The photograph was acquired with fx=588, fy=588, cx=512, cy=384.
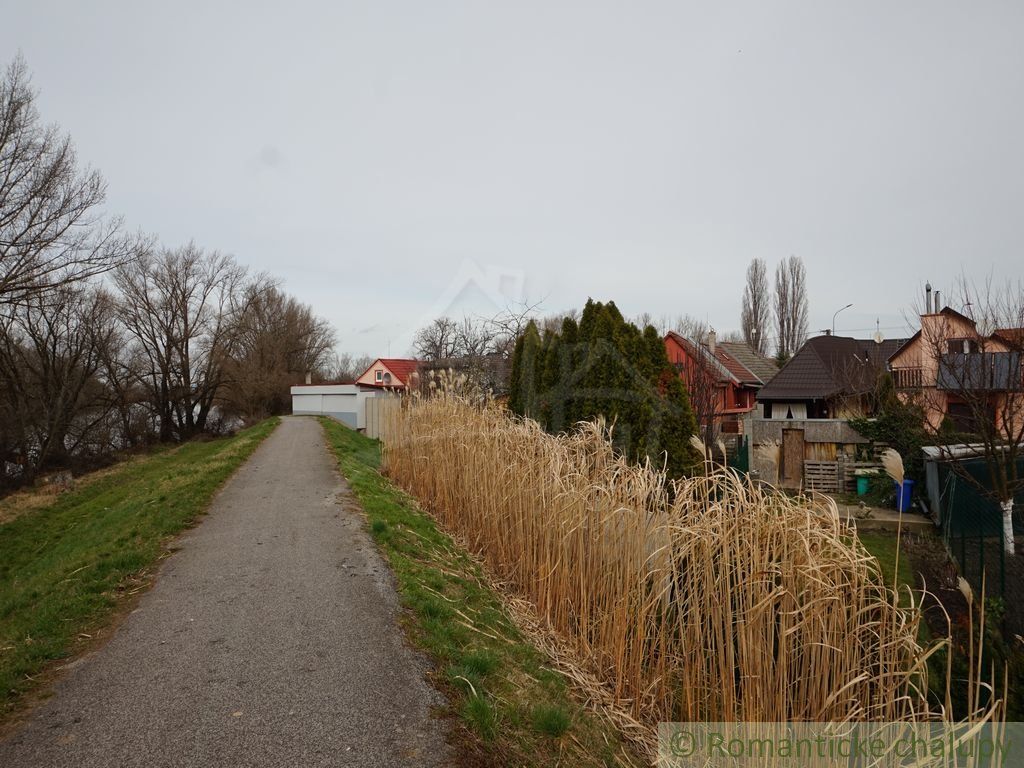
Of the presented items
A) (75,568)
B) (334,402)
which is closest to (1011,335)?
(75,568)

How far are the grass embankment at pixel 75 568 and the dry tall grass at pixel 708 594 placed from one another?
3.34m

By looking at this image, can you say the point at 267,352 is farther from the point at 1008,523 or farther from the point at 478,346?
the point at 1008,523

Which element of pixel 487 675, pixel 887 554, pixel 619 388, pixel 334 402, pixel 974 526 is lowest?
pixel 887 554

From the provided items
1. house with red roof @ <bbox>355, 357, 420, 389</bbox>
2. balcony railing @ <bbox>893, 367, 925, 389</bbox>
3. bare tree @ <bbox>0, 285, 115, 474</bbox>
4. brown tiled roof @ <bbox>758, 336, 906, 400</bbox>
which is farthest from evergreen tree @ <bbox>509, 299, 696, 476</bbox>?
house with red roof @ <bbox>355, 357, 420, 389</bbox>

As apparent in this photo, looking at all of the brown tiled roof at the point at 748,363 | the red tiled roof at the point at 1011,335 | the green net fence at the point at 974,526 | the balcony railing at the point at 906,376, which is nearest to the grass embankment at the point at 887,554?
the green net fence at the point at 974,526

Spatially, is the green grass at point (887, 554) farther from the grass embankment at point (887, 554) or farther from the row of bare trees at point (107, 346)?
the row of bare trees at point (107, 346)

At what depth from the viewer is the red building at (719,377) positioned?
1348 centimetres

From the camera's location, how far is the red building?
13484 mm

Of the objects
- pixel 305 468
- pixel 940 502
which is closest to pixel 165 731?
pixel 305 468

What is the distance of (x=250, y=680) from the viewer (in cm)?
336

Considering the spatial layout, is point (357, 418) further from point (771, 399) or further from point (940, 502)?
point (940, 502)

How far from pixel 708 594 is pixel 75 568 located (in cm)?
600

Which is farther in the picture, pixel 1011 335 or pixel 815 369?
pixel 815 369

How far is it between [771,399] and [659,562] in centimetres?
2372
